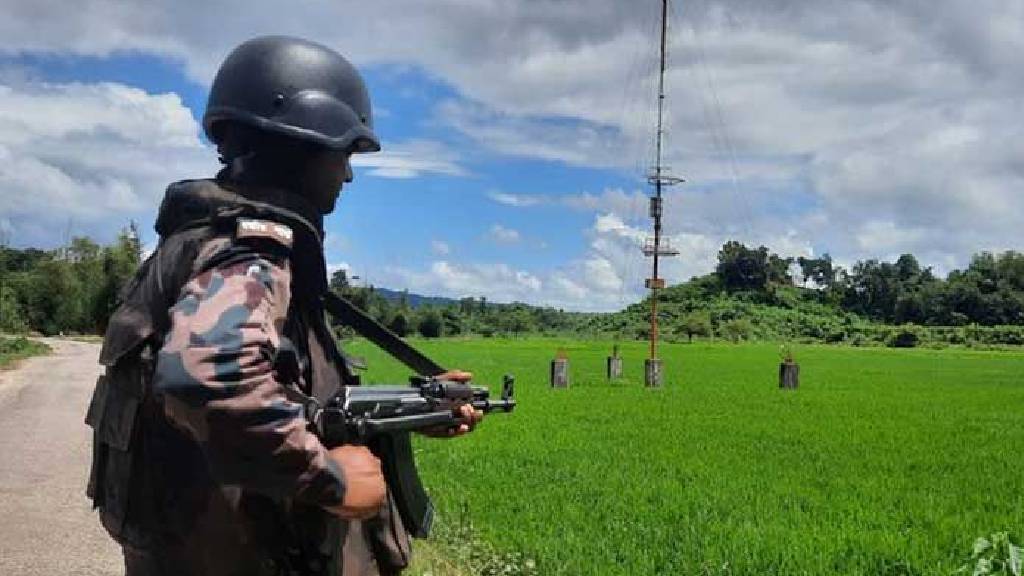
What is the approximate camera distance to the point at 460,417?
100 inches

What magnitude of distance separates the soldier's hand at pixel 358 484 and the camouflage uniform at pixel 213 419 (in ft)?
0.09

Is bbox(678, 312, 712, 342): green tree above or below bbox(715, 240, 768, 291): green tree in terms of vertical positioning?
below

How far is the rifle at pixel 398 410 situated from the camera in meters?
2.23

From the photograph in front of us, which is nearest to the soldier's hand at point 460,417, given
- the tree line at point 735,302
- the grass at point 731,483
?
the grass at point 731,483

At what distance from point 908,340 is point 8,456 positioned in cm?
8362

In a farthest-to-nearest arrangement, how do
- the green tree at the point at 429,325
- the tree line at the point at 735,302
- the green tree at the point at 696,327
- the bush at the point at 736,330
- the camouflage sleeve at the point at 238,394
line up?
the bush at the point at 736,330
the green tree at the point at 696,327
the green tree at the point at 429,325
the tree line at the point at 735,302
the camouflage sleeve at the point at 238,394

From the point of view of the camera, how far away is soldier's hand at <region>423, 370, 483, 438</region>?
2553 millimetres

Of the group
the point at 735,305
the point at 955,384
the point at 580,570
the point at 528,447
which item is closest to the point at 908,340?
the point at 735,305

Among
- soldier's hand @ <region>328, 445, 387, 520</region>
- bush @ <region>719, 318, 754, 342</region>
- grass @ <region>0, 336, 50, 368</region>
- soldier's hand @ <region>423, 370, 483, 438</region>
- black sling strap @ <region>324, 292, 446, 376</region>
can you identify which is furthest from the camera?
bush @ <region>719, 318, 754, 342</region>

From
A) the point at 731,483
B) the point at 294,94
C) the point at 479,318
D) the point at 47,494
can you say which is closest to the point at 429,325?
the point at 479,318

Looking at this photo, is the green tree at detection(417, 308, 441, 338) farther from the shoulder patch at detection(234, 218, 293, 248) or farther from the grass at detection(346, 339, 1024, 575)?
the shoulder patch at detection(234, 218, 293, 248)

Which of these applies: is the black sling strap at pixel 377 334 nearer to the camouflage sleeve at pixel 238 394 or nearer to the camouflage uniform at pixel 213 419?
the camouflage uniform at pixel 213 419

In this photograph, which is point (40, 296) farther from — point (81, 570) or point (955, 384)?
point (81, 570)

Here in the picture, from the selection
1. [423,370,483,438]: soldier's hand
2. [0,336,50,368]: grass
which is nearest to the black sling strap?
[423,370,483,438]: soldier's hand
